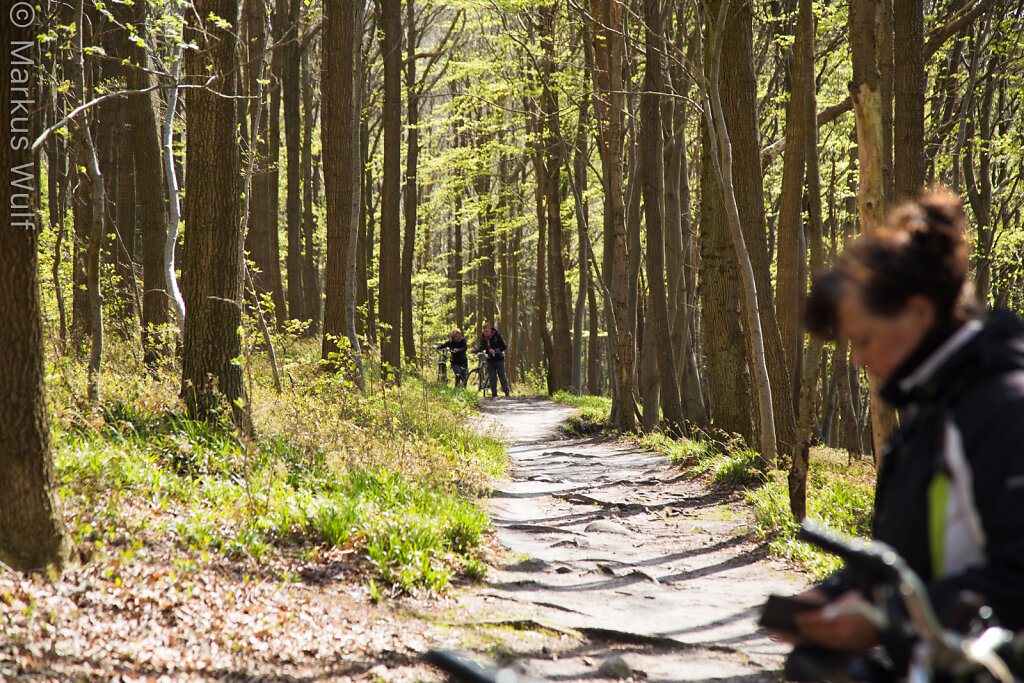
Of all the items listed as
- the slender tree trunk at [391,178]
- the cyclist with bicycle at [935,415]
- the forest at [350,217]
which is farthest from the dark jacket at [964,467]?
the slender tree trunk at [391,178]

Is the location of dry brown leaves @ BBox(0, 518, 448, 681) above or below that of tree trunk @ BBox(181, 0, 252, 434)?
below

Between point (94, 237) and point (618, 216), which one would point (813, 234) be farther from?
point (94, 237)

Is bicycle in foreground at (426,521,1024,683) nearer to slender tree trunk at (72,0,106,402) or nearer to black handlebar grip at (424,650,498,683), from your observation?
black handlebar grip at (424,650,498,683)

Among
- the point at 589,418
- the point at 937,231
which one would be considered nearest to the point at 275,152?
the point at 589,418

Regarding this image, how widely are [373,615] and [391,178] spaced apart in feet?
44.4

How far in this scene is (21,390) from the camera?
14.9ft

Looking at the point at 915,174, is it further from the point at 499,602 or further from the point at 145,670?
the point at 145,670

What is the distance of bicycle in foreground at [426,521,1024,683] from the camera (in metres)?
1.57

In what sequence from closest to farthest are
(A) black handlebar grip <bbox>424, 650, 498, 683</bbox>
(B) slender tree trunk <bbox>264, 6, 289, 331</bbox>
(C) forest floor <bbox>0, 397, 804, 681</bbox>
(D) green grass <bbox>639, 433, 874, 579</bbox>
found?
(A) black handlebar grip <bbox>424, 650, 498, 683</bbox> → (C) forest floor <bbox>0, 397, 804, 681</bbox> → (D) green grass <bbox>639, 433, 874, 579</bbox> → (B) slender tree trunk <bbox>264, 6, 289, 331</bbox>

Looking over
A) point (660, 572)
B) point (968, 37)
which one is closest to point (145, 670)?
point (660, 572)

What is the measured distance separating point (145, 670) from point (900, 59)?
9.12 meters

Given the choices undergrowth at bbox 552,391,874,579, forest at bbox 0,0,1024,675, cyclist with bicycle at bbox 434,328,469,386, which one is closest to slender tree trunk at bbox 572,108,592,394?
forest at bbox 0,0,1024,675

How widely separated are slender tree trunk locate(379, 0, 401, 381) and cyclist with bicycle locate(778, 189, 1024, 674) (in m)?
14.8

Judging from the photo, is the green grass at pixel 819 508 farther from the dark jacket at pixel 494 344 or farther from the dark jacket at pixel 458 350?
the dark jacket at pixel 458 350
